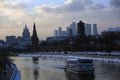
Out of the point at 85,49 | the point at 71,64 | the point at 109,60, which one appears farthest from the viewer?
the point at 85,49

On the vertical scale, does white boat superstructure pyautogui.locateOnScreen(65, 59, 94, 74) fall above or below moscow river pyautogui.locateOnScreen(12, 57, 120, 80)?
above

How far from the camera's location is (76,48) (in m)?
171

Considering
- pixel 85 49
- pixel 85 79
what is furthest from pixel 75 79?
pixel 85 49

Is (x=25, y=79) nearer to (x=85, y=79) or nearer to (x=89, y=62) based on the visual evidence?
(x=85, y=79)

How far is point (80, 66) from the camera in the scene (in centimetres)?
5359

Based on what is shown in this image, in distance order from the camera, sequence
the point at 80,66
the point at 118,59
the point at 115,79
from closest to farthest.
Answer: the point at 115,79, the point at 80,66, the point at 118,59

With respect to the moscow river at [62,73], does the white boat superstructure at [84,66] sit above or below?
above

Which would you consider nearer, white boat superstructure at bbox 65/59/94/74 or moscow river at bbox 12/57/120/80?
moscow river at bbox 12/57/120/80

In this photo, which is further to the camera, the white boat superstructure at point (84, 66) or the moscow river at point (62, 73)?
the white boat superstructure at point (84, 66)

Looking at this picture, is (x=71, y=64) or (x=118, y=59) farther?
(x=118, y=59)

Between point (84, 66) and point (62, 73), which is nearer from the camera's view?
point (84, 66)

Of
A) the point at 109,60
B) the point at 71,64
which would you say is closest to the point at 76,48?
the point at 109,60

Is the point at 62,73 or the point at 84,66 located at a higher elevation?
the point at 84,66

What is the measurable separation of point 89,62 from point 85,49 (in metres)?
104
